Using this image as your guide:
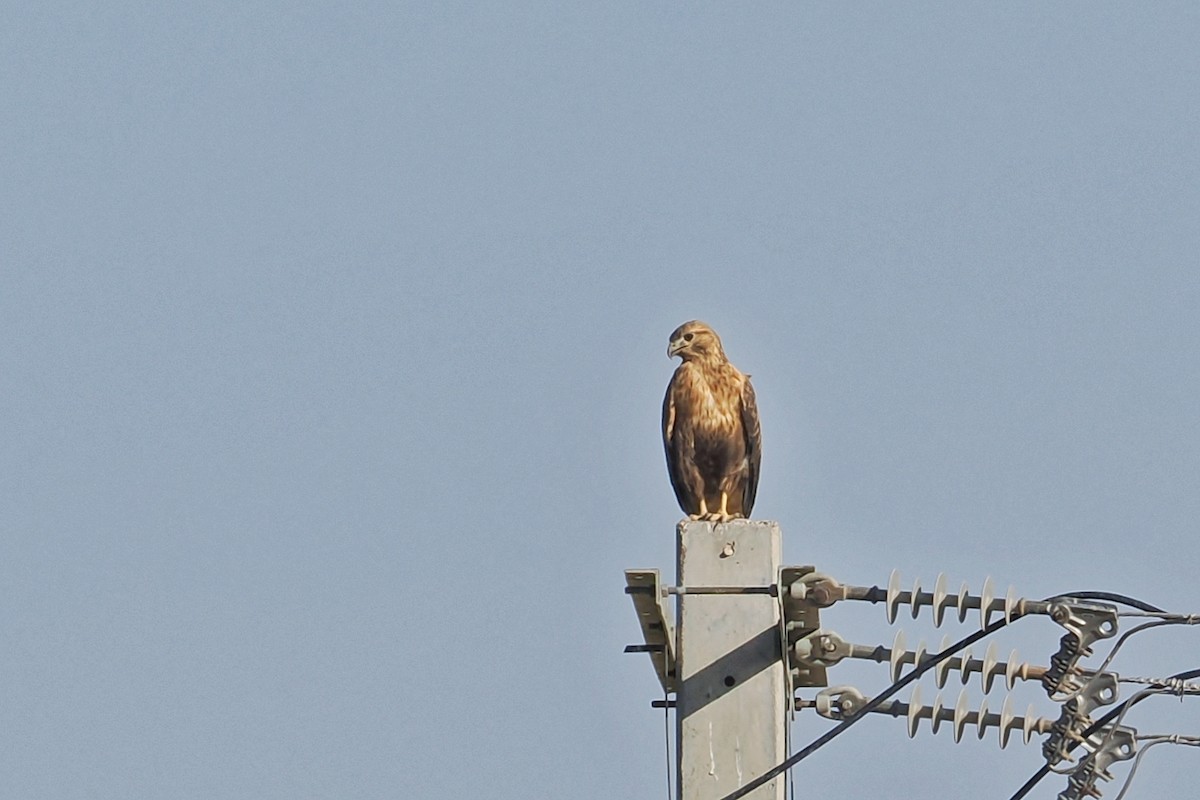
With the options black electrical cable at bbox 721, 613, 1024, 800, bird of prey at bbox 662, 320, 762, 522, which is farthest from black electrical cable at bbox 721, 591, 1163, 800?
bird of prey at bbox 662, 320, 762, 522

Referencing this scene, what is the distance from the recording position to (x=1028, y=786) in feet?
27.5

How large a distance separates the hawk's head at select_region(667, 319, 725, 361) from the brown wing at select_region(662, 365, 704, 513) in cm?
14

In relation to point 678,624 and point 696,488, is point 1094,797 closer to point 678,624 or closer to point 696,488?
point 678,624

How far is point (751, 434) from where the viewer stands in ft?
43.0

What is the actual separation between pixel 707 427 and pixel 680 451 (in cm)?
20

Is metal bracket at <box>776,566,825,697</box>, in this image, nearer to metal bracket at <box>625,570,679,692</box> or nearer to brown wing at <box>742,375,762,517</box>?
metal bracket at <box>625,570,679,692</box>

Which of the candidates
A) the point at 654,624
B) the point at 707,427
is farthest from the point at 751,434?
the point at 654,624

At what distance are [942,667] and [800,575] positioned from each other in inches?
25.2

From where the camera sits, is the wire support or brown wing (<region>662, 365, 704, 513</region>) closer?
the wire support

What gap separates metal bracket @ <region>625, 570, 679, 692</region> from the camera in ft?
27.8

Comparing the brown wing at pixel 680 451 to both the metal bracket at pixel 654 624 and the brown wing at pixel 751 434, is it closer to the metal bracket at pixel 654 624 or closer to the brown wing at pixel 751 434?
the brown wing at pixel 751 434

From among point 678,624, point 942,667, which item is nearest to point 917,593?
point 942,667

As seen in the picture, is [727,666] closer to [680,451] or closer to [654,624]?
[654,624]

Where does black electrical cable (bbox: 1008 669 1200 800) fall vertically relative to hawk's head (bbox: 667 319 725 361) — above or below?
below
